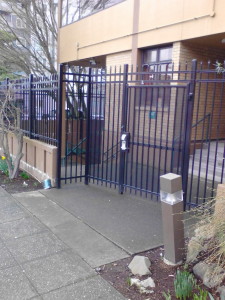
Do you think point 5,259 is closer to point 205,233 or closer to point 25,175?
point 205,233

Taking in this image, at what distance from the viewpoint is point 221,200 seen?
3.15 metres

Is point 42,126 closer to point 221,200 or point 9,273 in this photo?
point 9,273

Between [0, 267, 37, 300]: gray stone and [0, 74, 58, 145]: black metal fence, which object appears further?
[0, 74, 58, 145]: black metal fence

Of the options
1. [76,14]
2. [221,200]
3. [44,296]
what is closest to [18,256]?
[44,296]

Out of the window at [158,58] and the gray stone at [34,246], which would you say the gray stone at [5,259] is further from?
the window at [158,58]

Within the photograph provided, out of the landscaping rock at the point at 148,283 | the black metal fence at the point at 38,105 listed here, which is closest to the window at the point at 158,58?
the black metal fence at the point at 38,105

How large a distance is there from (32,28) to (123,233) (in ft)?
34.6

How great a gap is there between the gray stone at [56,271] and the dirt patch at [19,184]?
2.92m

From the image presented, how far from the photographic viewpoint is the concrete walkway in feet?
9.82

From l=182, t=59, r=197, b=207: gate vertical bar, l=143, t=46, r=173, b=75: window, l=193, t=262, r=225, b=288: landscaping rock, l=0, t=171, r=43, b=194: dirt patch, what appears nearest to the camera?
l=193, t=262, r=225, b=288: landscaping rock

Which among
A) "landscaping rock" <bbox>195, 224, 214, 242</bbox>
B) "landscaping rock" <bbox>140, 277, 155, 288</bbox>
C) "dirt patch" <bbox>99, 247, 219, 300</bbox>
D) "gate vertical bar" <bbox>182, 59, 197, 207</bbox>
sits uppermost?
"gate vertical bar" <bbox>182, 59, 197, 207</bbox>

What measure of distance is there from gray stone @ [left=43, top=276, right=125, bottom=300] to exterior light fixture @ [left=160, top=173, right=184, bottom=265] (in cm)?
74

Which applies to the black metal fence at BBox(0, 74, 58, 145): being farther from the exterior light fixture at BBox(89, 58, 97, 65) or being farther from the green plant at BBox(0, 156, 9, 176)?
the exterior light fixture at BBox(89, 58, 97, 65)

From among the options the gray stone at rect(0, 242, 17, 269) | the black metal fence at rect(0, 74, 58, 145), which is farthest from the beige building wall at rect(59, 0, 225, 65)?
the gray stone at rect(0, 242, 17, 269)
